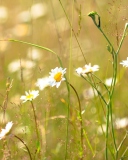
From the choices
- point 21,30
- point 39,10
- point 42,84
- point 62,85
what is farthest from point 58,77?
point 39,10

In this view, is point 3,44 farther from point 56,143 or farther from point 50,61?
point 56,143

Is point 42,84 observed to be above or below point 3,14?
below

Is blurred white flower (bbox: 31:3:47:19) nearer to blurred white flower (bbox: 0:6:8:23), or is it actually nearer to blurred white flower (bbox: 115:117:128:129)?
blurred white flower (bbox: 0:6:8:23)

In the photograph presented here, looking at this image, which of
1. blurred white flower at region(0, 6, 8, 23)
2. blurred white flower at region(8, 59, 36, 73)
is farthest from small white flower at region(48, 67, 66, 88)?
blurred white flower at region(0, 6, 8, 23)

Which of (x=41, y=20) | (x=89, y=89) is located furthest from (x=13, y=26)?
(x=89, y=89)

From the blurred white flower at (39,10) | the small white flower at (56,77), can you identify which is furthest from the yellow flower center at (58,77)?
the blurred white flower at (39,10)

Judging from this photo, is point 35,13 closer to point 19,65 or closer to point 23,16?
point 23,16
